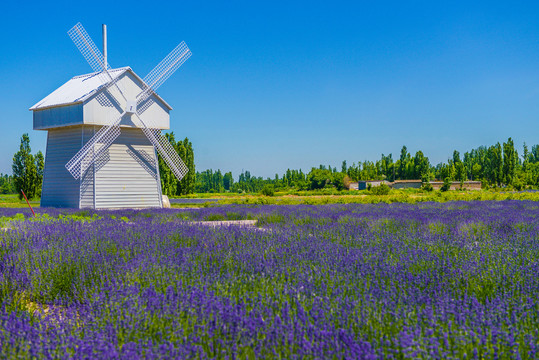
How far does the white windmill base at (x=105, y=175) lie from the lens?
17.5 metres

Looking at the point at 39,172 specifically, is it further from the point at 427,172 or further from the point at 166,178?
the point at 427,172

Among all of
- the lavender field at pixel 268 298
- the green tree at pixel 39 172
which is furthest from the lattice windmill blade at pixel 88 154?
the green tree at pixel 39 172

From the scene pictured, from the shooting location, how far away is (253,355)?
238 centimetres

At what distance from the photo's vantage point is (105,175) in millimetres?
17844

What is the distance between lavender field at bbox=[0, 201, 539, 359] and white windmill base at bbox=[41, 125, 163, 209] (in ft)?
39.6

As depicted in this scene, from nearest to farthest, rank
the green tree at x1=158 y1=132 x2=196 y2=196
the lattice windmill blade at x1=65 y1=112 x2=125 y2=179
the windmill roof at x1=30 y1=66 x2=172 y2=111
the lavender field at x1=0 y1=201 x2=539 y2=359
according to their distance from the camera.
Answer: the lavender field at x1=0 y1=201 x2=539 y2=359, the lattice windmill blade at x1=65 y1=112 x2=125 y2=179, the windmill roof at x1=30 y1=66 x2=172 y2=111, the green tree at x1=158 y1=132 x2=196 y2=196

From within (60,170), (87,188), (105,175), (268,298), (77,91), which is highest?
(77,91)

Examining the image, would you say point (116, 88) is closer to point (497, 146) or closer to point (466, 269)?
point (466, 269)

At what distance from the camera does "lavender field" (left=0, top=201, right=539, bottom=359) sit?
2389mm

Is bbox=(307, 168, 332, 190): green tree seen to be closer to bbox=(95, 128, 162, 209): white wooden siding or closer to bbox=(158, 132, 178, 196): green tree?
bbox=(158, 132, 178, 196): green tree

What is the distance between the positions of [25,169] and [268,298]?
3042 cm

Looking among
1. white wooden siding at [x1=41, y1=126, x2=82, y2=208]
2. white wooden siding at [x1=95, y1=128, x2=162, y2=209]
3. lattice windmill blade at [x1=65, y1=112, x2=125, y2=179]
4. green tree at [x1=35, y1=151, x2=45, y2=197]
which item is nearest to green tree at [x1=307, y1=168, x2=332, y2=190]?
green tree at [x1=35, y1=151, x2=45, y2=197]

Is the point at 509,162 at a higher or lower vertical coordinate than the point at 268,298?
higher

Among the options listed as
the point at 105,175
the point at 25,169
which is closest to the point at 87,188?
the point at 105,175
